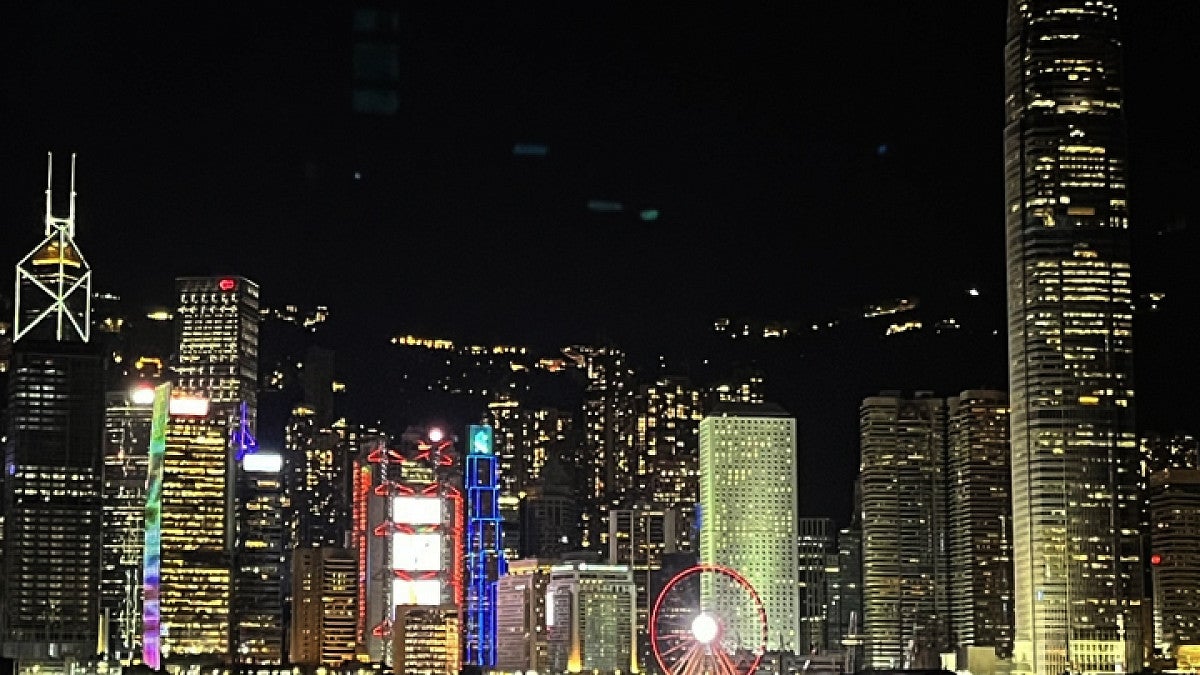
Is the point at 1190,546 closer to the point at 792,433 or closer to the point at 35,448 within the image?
the point at 792,433

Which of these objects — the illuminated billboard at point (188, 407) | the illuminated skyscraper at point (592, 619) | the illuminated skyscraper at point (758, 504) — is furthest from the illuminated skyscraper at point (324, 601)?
the illuminated skyscraper at point (758, 504)

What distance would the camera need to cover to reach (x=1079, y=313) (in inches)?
2293

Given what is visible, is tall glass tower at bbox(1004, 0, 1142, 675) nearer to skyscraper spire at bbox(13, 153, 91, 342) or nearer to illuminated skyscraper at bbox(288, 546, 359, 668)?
illuminated skyscraper at bbox(288, 546, 359, 668)

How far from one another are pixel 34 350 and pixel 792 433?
85.2 ft

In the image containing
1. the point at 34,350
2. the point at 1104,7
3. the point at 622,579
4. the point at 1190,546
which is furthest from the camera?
the point at 622,579

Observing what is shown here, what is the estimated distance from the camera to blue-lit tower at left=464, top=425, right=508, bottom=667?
71312mm

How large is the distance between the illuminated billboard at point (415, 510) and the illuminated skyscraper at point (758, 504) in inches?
413

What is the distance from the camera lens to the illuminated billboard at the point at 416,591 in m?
61.4

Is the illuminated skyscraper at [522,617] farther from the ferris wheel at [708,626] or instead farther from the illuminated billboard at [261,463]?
the illuminated billboard at [261,463]

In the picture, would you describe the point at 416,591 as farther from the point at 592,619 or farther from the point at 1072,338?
the point at 1072,338

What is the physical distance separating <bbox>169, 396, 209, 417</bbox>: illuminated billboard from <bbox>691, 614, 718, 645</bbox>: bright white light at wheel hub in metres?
26.9

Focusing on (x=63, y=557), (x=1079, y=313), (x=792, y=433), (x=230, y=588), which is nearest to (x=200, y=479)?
(x=230, y=588)

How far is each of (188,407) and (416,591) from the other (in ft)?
31.8

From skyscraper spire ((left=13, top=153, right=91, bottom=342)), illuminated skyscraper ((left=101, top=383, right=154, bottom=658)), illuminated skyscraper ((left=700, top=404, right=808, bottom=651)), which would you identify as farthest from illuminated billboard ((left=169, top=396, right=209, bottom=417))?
illuminated skyscraper ((left=700, top=404, right=808, bottom=651))
